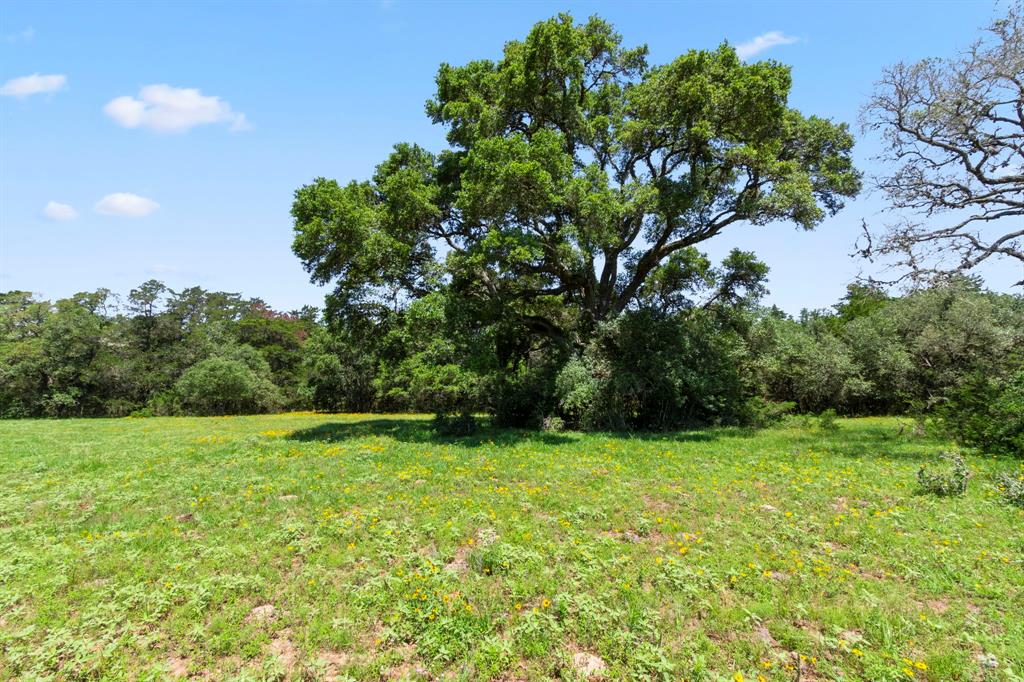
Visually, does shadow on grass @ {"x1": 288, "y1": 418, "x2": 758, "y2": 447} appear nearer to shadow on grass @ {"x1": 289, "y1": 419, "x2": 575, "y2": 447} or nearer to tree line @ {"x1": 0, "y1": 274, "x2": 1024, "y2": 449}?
shadow on grass @ {"x1": 289, "y1": 419, "x2": 575, "y2": 447}

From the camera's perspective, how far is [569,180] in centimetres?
1744

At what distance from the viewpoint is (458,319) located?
1794 cm

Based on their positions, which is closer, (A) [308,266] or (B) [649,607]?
(B) [649,607]

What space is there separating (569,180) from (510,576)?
1487cm

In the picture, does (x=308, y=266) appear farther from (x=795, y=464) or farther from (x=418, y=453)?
(x=795, y=464)

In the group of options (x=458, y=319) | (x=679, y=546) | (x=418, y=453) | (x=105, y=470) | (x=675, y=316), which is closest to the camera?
(x=679, y=546)

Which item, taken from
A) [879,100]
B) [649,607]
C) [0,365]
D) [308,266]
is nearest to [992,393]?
[879,100]

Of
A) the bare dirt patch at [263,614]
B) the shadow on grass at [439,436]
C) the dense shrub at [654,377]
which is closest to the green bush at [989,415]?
the dense shrub at [654,377]

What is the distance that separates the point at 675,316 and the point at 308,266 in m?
16.0

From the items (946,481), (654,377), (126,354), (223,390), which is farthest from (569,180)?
(126,354)

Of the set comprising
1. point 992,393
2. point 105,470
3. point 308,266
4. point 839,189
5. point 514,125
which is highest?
point 514,125

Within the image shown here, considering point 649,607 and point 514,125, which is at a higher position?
point 514,125

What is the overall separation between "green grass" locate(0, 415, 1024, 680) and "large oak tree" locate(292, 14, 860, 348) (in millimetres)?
10079

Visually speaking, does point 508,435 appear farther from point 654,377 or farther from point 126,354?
point 126,354
